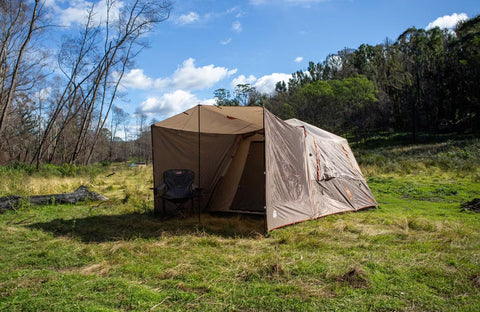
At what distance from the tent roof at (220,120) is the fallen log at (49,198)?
265 centimetres

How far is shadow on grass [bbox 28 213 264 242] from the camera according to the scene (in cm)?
456

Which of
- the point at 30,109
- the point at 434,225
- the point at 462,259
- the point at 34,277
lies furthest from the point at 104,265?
the point at 30,109

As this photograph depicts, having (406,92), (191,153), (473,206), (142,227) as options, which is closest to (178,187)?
(191,153)

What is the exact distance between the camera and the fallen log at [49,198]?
20.5 ft

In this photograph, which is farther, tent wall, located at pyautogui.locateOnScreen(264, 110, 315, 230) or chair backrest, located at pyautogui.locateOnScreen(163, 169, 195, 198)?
chair backrest, located at pyautogui.locateOnScreen(163, 169, 195, 198)

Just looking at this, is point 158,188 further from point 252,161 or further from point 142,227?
point 252,161

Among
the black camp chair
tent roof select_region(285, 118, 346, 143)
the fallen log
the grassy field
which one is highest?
tent roof select_region(285, 118, 346, 143)

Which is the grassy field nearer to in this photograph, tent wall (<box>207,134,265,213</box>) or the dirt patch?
the dirt patch

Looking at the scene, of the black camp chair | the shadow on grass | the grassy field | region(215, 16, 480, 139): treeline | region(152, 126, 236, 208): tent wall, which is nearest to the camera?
the grassy field

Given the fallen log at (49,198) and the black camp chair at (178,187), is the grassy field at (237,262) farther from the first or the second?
the black camp chair at (178,187)

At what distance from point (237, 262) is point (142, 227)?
2196mm

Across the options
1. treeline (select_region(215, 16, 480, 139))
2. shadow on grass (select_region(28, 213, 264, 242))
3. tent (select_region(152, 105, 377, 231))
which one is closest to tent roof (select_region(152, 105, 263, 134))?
tent (select_region(152, 105, 377, 231))

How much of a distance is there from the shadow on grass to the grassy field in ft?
0.08

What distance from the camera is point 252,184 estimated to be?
6203 millimetres
